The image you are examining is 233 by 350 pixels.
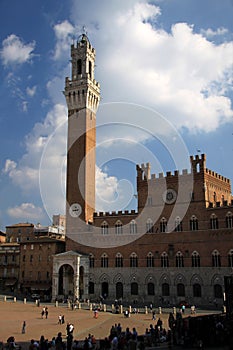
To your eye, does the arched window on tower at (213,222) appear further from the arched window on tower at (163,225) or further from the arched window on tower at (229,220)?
the arched window on tower at (163,225)

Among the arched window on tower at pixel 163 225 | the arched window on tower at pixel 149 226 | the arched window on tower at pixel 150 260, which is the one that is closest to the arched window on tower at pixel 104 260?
the arched window on tower at pixel 150 260

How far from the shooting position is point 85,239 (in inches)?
2311

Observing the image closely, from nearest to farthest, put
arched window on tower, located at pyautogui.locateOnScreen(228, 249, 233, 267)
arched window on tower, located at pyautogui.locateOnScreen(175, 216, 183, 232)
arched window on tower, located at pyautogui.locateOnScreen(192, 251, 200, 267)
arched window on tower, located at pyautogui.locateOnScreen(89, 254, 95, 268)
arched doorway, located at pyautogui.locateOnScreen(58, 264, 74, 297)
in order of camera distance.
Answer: arched window on tower, located at pyautogui.locateOnScreen(228, 249, 233, 267) → arched window on tower, located at pyautogui.locateOnScreen(192, 251, 200, 267) → arched window on tower, located at pyautogui.locateOnScreen(175, 216, 183, 232) → arched doorway, located at pyautogui.locateOnScreen(58, 264, 74, 297) → arched window on tower, located at pyautogui.locateOnScreen(89, 254, 95, 268)

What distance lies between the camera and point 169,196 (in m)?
54.0

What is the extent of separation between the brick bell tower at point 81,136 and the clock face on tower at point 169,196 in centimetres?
1230

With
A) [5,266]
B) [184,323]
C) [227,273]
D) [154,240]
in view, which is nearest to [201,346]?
[184,323]

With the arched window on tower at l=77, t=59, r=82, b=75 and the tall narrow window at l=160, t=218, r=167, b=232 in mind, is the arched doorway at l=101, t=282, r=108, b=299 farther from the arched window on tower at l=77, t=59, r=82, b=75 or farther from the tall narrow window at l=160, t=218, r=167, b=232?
the arched window on tower at l=77, t=59, r=82, b=75

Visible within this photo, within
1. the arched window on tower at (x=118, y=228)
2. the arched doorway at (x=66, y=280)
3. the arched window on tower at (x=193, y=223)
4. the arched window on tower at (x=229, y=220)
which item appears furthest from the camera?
the arched window on tower at (x=118, y=228)

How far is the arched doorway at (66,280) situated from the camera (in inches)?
2235

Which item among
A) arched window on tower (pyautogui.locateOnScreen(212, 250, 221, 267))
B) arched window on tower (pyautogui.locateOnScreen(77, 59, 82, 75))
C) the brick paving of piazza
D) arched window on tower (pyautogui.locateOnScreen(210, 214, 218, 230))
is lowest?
the brick paving of piazza

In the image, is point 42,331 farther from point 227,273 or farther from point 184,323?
point 227,273

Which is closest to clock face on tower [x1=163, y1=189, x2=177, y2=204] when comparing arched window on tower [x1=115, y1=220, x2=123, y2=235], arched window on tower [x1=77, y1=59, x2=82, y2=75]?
arched window on tower [x1=115, y1=220, x2=123, y2=235]

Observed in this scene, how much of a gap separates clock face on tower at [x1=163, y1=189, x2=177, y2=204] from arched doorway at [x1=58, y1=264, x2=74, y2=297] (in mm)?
16675

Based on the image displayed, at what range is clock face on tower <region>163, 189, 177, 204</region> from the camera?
2109 inches
